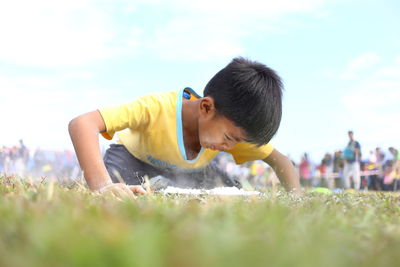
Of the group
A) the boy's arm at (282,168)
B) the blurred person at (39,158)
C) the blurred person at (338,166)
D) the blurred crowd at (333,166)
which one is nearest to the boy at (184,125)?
the boy's arm at (282,168)

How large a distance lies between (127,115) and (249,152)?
Answer: 1.63 m

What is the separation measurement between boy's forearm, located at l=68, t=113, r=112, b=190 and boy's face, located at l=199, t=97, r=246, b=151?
0.88m

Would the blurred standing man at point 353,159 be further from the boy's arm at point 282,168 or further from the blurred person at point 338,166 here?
A: the boy's arm at point 282,168

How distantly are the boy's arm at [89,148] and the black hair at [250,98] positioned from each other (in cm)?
99

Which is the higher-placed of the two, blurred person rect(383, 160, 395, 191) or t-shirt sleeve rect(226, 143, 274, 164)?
t-shirt sleeve rect(226, 143, 274, 164)

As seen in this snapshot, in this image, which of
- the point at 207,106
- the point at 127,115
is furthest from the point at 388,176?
the point at 127,115

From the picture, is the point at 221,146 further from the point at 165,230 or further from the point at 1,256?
the point at 1,256

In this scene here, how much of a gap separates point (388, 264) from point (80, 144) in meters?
2.85

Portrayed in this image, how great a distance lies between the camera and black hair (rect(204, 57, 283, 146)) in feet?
11.9

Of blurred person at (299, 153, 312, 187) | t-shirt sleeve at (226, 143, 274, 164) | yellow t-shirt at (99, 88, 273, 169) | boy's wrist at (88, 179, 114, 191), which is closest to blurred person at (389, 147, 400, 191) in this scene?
blurred person at (299, 153, 312, 187)

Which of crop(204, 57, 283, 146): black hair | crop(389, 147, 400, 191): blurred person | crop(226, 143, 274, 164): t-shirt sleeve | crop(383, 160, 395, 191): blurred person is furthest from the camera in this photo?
crop(383, 160, 395, 191): blurred person

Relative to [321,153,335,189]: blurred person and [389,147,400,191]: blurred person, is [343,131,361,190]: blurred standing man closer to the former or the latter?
[389,147,400,191]: blurred person

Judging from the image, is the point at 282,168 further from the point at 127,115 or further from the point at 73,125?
the point at 73,125

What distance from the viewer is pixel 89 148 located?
131 inches
